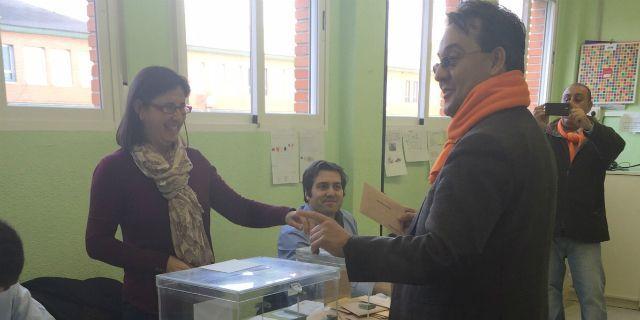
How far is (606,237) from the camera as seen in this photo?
2584 millimetres

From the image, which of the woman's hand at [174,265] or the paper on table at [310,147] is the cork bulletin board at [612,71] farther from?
the woman's hand at [174,265]

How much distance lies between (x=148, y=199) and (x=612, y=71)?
4.65m

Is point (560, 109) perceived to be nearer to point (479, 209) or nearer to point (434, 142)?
point (434, 142)

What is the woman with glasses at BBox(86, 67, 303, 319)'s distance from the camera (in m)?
1.34

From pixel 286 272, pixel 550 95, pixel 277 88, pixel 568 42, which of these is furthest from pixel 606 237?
pixel 568 42

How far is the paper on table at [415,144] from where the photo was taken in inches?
135

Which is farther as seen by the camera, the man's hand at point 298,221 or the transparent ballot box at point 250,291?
the man's hand at point 298,221

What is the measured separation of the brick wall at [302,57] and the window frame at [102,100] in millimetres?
1126

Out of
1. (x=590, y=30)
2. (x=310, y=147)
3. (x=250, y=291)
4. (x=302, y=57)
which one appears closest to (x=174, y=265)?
(x=250, y=291)

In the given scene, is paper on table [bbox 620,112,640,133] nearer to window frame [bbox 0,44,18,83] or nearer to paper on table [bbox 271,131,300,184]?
paper on table [bbox 271,131,300,184]

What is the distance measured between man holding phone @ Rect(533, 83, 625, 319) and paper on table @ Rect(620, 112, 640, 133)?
2.32 meters

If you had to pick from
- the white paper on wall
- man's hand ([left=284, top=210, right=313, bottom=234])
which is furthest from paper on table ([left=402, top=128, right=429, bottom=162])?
man's hand ([left=284, top=210, right=313, bottom=234])

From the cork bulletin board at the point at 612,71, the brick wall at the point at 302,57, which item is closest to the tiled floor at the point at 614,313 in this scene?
the cork bulletin board at the point at 612,71

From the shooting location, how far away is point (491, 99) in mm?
926
